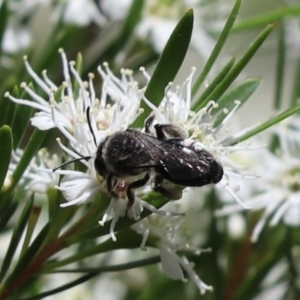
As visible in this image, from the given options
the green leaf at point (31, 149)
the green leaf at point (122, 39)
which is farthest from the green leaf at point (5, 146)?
the green leaf at point (122, 39)

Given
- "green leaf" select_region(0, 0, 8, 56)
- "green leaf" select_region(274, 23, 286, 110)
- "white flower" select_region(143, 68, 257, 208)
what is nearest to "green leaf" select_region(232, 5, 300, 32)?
"green leaf" select_region(274, 23, 286, 110)

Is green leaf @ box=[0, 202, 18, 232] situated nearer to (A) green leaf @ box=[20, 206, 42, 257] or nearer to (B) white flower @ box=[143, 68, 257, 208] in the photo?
(A) green leaf @ box=[20, 206, 42, 257]

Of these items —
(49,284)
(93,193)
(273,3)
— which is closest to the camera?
(93,193)

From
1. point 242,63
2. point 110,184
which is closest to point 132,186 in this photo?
point 110,184

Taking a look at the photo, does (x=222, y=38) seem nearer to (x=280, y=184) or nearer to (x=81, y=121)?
(x=81, y=121)

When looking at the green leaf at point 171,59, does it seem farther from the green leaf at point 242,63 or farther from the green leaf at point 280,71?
the green leaf at point 280,71

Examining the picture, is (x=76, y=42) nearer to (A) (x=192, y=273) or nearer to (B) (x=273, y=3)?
(A) (x=192, y=273)

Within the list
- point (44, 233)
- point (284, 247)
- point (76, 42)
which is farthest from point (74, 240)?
point (76, 42)
